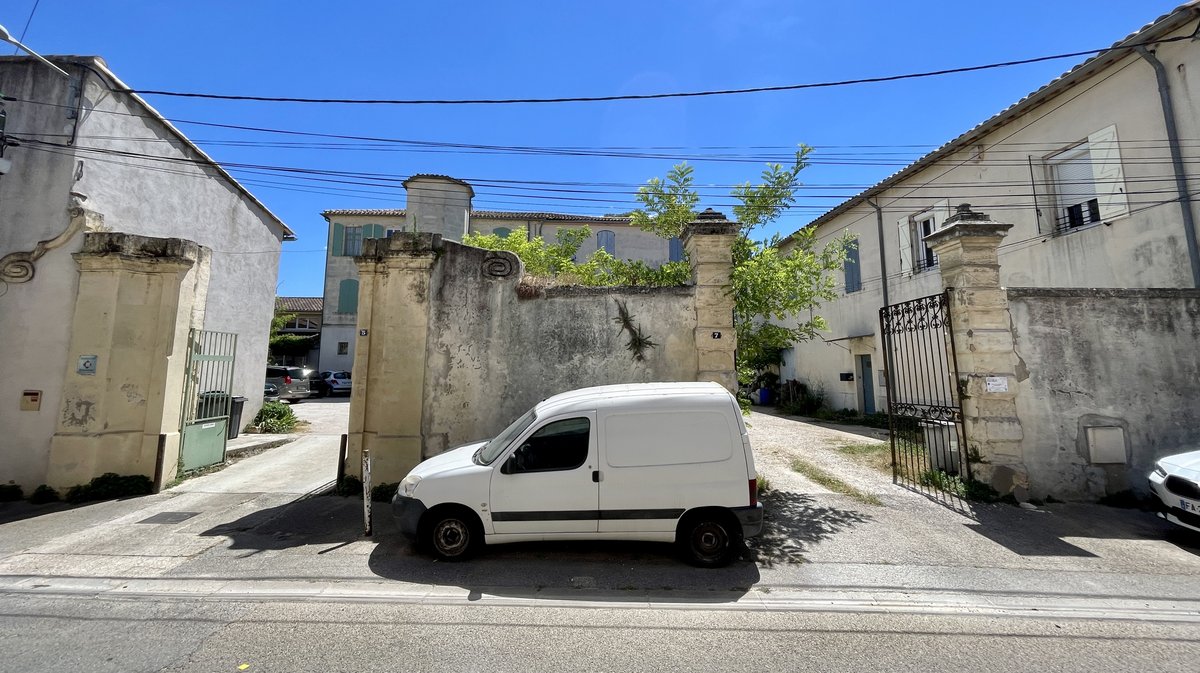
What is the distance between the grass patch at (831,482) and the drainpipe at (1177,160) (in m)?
6.92

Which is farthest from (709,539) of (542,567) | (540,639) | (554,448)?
(540,639)

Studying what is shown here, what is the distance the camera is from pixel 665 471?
184 inches

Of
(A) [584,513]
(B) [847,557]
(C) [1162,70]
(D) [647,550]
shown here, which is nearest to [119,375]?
(A) [584,513]

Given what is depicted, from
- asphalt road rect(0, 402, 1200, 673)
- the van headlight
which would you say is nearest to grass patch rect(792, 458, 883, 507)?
asphalt road rect(0, 402, 1200, 673)

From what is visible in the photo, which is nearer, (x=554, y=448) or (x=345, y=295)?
(x=554, y=448)

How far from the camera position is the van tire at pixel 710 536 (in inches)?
184

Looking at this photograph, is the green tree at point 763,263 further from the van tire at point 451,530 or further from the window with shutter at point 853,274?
the window with shutter at point 853,274

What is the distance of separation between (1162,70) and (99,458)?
19451 mm

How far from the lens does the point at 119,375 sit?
721 centimetres

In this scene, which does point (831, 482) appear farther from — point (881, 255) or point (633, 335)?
point (881, 255)

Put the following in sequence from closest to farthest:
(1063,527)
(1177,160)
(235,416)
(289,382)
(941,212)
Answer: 1. (1063,527)
2. (1177,160)
3. (235,416)
4. (941,212)
5. (289,382)

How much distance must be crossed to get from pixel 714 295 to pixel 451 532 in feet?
16.0

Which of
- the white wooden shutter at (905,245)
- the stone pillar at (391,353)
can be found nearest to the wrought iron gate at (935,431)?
the white wooden shutter at (905,245)

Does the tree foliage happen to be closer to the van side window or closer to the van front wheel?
the van side window
